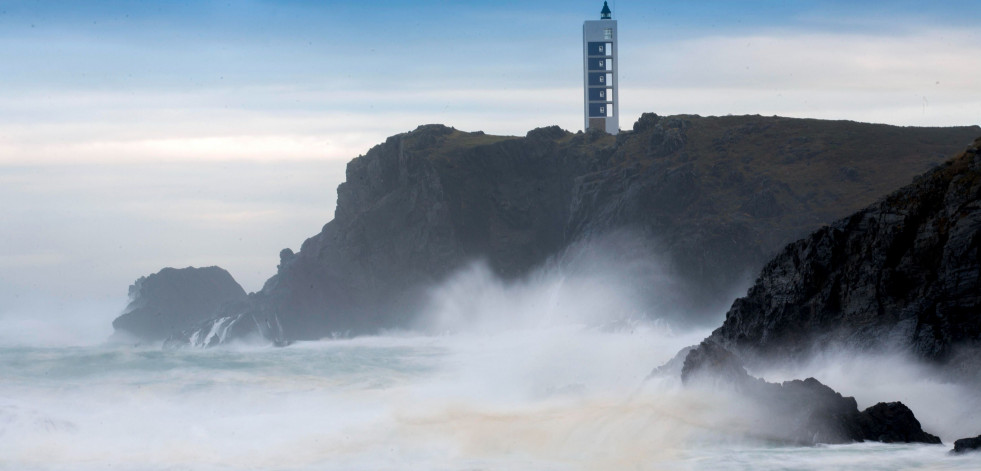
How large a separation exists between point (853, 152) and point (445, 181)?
29359mm

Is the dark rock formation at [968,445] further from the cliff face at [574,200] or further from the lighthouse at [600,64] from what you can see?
the lighthouse at [600,64]

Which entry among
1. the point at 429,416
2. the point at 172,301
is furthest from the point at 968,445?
the point at 172,301

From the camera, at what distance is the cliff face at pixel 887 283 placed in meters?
39.4

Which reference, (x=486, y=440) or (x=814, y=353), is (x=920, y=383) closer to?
(x=814, y=353)

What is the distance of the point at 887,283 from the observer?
42.1 meters

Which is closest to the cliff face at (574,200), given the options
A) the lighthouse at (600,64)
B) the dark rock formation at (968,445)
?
the lighthouse at (600,64)

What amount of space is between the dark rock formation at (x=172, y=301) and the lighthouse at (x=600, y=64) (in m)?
34.1

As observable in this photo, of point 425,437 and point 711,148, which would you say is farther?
point 711,148

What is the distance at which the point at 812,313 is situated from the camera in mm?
44438

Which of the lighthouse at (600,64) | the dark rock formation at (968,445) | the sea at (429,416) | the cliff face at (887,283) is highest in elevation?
the lighthouse at (600,64)

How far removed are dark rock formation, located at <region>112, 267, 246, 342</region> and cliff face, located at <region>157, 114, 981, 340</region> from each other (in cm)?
A: 950

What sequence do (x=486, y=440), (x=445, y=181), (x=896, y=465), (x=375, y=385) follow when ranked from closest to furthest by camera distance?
(x=896, y=465)
(x=486, y=440)
(x=375, y=385)
(x=445, y=181)

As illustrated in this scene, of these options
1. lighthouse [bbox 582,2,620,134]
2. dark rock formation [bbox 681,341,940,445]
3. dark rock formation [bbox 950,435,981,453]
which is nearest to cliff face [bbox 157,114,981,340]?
lighthouse [bbox 582,2,620,134]

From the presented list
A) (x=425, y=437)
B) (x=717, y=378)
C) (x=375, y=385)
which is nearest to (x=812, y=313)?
(x=717, y=378)
